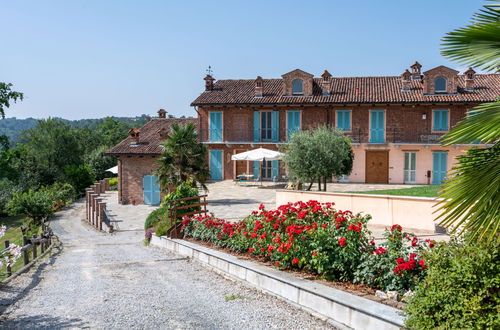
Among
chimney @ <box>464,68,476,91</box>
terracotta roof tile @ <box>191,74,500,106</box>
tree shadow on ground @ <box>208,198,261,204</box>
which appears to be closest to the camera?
tree shadow on ground @ <box>208,198,261,204</box>

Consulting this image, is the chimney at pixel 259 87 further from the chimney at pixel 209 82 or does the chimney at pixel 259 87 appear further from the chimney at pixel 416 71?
the chimney at pixel 416 71

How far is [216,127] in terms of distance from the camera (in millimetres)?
29938

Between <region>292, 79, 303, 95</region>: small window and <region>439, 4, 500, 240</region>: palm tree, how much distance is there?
25.9 metres

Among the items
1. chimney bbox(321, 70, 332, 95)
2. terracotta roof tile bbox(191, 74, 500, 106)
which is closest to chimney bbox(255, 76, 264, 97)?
terracotta roof tile bbox(191, 74, 500, 106)

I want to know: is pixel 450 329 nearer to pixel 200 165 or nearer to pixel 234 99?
pixel 200 165

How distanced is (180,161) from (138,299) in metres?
14.5

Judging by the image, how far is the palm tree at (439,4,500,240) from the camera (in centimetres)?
319

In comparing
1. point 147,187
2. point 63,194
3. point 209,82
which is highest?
point 209,82

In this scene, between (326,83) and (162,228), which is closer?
(162,228)

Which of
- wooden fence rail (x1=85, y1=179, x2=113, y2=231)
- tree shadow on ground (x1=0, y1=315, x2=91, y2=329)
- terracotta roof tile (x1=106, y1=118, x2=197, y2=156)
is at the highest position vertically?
terracotta roof tile (x1=106, y1=118, x2=197, y2=156)

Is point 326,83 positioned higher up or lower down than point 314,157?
higher up

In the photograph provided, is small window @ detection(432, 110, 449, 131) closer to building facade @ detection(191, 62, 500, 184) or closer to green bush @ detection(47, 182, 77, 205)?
building facade @ detection(191, 62, 500, 184)

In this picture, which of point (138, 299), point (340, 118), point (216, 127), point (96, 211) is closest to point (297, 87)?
point (340, 118)

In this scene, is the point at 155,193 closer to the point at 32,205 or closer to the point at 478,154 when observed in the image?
the point at 32,205
